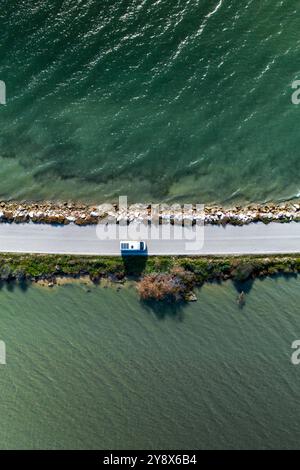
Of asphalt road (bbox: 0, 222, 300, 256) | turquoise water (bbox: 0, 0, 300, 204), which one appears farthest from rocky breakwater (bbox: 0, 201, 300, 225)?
turquoise water (bbox: 0, 0, 300, 204)

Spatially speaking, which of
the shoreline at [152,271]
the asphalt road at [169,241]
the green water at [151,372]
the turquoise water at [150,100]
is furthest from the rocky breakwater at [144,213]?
the green water at [151,372]

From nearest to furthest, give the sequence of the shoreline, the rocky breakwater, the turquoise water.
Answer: the shoreline, the rocky breakwater, the turquoise water

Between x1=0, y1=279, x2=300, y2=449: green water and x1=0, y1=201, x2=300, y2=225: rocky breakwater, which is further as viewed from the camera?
x1=0, y1=201, x2=300, y2=225: rocky breakwater

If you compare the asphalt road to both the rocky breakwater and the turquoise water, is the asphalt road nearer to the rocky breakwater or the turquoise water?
the rocky breakwater

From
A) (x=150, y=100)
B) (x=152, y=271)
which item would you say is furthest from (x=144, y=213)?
(x=150, y=100)

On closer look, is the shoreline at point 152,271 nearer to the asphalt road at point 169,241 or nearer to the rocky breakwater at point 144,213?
the asphalt road at point 169,241

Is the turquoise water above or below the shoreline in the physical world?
above
